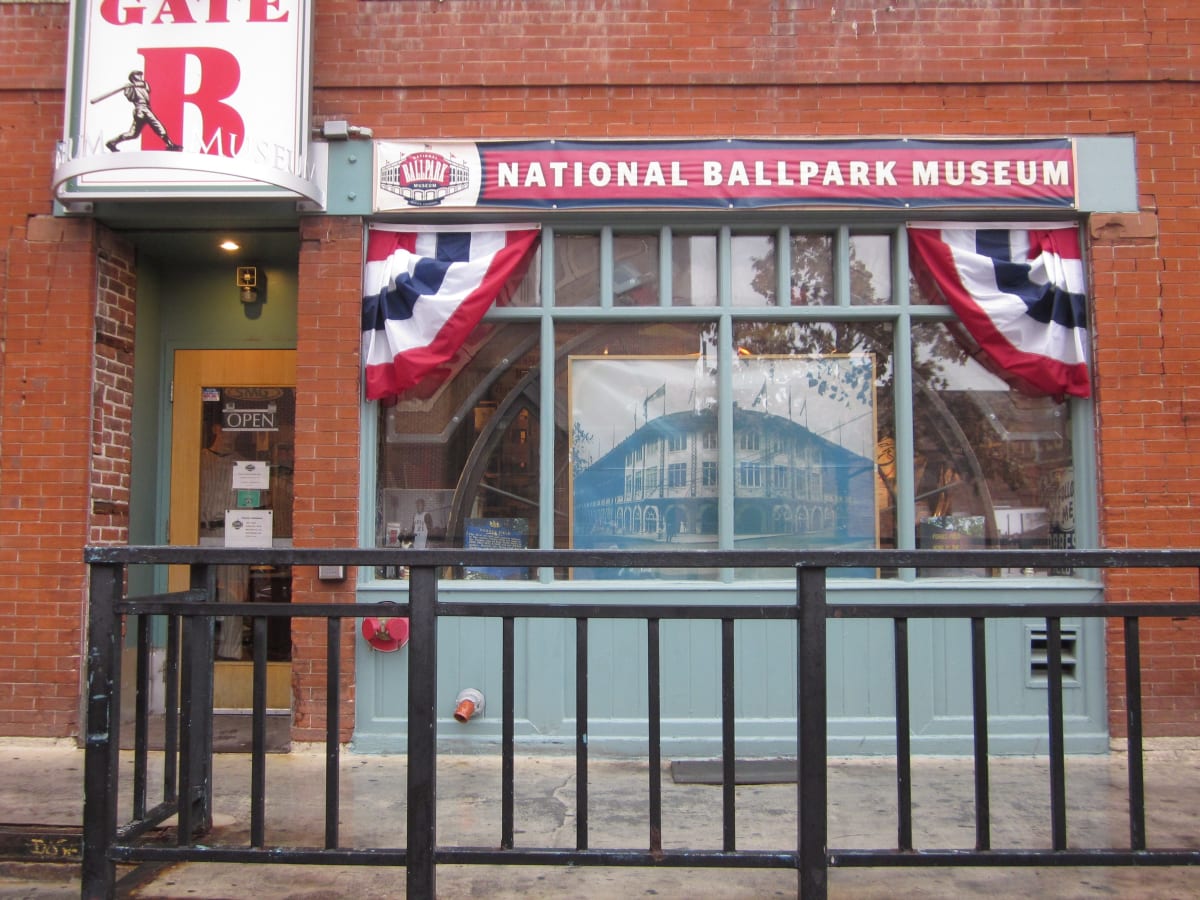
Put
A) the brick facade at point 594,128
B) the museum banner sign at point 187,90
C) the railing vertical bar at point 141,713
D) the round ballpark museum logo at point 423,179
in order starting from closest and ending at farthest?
the railing vertical bar at point 141,713, the museum banner sign at point 187,90, the brick facade at point 594,128, the round ballpark museum logo at point 423,179

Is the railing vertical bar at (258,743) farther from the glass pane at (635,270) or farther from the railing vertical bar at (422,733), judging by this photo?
the glass pane at (635,270)

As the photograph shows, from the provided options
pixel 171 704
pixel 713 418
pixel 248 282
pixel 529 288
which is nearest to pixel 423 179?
pixel 529 288

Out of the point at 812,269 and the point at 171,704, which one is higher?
the point at 812,269

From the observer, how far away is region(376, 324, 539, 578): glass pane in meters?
6.20

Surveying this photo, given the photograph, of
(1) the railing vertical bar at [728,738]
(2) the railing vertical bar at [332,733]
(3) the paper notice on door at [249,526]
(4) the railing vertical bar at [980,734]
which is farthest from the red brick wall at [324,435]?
(4) the railing vertical bar at [980,734]

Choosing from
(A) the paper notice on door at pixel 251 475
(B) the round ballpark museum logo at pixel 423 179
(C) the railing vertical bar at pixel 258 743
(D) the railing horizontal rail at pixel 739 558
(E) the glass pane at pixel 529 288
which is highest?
(B) the round ballpark museum logo at pixel 423 179

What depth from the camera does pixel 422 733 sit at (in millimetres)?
3404

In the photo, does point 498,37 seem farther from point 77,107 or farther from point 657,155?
point 77,107

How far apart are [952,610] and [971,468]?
3.05 metres

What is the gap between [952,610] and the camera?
338 centimetres

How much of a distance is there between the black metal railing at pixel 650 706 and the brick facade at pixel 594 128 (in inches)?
92.4

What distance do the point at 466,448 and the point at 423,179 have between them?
1.78 metres

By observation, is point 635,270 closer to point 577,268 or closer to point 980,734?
point 577,268

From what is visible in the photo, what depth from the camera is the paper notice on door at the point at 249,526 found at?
6.91m
